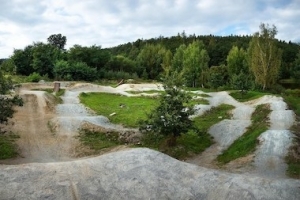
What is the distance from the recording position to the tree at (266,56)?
59.8 meters

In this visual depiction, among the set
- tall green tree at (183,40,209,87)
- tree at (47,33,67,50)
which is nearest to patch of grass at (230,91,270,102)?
tall green tree at (183,40,209,87)

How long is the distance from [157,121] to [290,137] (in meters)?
9.52

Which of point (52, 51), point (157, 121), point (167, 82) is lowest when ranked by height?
point (157, 121)

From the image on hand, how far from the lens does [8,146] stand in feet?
78.7

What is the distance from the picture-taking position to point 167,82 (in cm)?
2495

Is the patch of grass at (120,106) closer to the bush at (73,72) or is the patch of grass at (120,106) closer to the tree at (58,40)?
the bush at (73,72)

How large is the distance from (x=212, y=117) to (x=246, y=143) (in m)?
10.7

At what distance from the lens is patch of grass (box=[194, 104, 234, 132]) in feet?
103

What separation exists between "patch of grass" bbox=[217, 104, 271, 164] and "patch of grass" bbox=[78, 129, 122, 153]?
833cm

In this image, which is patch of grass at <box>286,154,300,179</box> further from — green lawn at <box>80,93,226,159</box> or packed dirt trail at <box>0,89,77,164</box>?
packed dirt trail at <box>0,89,77,164</box>

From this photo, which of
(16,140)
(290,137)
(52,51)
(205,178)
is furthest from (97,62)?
(205,178)

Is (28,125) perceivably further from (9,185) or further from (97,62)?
(97,62)

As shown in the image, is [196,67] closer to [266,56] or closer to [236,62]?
[236,62]

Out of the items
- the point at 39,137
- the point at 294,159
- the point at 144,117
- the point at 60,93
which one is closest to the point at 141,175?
the point at 294,159
